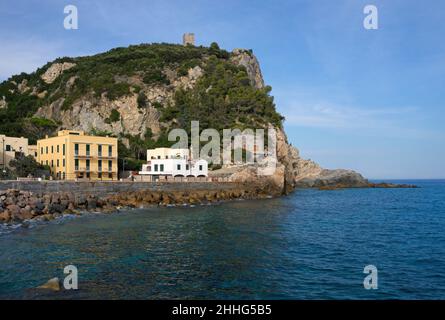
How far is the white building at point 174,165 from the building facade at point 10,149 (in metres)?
18.5

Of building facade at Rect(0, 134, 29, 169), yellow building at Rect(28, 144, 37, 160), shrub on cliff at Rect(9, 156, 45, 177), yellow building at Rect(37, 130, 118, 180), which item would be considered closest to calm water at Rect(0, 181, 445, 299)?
shrub on cliff at Rect(9, 156, 45, 177)

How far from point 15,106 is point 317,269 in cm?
9753

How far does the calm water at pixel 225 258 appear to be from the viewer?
45.4 ft

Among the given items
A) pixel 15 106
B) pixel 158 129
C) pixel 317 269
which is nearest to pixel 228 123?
pixel 158 129

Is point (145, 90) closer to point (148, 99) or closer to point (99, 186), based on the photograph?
point (148, 99)

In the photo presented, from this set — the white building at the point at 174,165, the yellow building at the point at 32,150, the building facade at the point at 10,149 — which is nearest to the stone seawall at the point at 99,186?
the white building at the point at 174,165

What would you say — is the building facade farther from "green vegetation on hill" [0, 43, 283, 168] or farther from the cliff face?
the cliff face

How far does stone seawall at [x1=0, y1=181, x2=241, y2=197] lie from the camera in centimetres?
3844

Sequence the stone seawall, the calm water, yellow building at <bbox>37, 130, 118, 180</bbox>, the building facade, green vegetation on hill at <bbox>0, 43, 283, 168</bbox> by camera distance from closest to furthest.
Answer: the calm water
the stone seawall
the building facade
yellow building at <bbox>37, 130, 118, 180</bbox>
green vegetation on hill at <bbox>0, 43, 283, 168</bbox>

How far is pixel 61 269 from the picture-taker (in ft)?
52.9

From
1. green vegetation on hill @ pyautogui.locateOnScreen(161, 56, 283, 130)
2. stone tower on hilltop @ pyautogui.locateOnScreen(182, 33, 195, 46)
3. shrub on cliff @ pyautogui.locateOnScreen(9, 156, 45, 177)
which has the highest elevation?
stone tower on hilltop @ pyautogui.locateOnScreen(182, 33, 195, 46)

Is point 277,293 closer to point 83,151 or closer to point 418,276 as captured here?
point 418,276

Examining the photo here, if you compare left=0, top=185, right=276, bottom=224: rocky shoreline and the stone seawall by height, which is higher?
the stone seawall

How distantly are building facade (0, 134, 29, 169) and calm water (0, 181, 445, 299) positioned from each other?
27.2 metres
